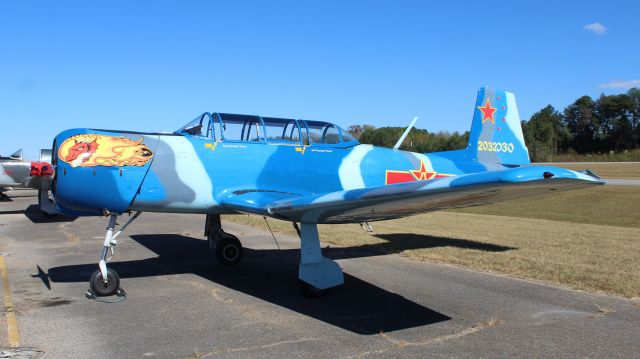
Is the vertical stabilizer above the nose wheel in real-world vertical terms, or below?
above

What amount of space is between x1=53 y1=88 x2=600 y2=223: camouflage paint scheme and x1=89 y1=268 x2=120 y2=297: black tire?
0.84 meters

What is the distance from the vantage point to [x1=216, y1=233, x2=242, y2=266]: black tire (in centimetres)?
875

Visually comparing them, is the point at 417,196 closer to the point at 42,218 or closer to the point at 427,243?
the point at 427,243

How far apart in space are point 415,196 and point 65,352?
Answer: 346 centimetres

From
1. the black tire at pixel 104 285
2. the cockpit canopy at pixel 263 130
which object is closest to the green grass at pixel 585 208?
the cockpit canopy at pixel 263 130

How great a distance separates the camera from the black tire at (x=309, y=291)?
640cm

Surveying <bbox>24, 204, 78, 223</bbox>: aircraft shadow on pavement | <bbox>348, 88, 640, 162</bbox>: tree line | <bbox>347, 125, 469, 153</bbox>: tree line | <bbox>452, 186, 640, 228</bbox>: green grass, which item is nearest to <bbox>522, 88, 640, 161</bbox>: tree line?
<bbox>348, 88, 640, 162</bbox>: tree line

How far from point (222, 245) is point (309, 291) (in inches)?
113

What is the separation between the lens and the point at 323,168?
7.94 meters

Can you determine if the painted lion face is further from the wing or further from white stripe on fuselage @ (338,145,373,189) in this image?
white stripe on fuselage @ (338,145,373,189)

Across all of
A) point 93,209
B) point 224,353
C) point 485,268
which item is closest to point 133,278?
point 93,209

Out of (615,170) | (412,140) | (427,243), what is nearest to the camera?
(427,243)

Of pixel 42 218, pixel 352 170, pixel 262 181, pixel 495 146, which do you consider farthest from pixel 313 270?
pixel 42 218

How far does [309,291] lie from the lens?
6434 mm
